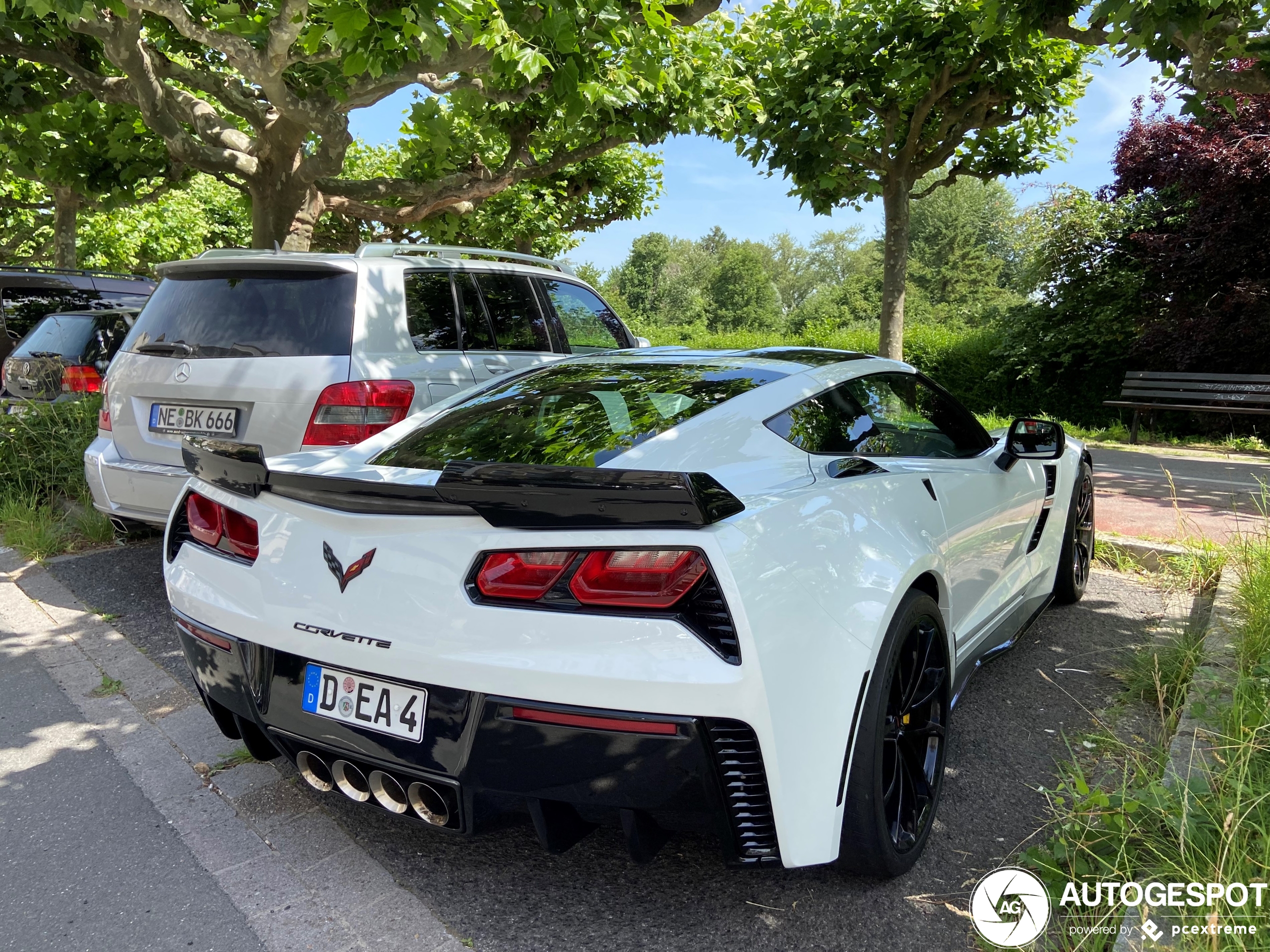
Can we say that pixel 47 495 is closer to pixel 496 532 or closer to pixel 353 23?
pixel 353 23

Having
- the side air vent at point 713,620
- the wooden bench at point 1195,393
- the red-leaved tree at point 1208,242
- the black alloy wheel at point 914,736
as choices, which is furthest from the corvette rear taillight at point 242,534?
the red-leaved tree at point 1208,242

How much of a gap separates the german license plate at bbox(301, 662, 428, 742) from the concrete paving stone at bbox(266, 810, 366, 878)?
24.3 inches

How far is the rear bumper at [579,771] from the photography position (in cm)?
185

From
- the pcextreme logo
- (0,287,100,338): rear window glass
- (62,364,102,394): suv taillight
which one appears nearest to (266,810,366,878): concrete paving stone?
the pcextreme logo

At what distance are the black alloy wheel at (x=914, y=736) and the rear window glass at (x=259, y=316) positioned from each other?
2937mm

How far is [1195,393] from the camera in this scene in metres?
12.9

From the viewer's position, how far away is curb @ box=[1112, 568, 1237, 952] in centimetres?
187

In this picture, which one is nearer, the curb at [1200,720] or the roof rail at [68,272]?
the curb at [1200,720]

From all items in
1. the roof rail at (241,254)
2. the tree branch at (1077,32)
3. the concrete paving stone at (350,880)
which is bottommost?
the concrete paving stone at (350,880)

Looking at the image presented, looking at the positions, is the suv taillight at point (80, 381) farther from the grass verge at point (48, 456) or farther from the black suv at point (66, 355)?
the grass verge at point (48, 456)

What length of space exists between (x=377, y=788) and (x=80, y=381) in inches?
269

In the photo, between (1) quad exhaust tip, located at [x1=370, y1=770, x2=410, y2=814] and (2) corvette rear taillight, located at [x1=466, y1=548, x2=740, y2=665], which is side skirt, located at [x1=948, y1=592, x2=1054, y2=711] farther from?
(1) quad exhaust tip, located at [x1=370, y1=770, x2=410, y2=814]

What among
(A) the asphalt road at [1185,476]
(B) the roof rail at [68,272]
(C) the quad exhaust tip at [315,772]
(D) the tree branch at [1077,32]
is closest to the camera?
(C) the quad exhaust tip at [315,772]

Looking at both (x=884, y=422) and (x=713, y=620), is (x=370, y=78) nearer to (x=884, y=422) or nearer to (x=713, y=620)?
(x=884, y=422)
